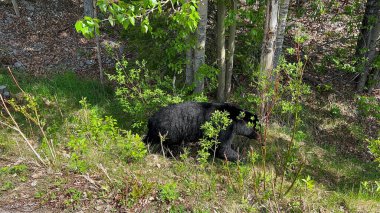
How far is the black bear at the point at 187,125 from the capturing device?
519 centimetres

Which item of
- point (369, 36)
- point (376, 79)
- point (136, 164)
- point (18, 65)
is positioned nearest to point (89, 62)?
point (18, 65)

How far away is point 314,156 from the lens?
658 cm

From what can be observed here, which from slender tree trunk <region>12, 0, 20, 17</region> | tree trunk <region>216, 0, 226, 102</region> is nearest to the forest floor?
slender tree trunk <region>12, 0, 20, 17</region>

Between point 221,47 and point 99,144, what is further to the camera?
point 221,47

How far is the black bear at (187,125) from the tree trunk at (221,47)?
1928 millimetres

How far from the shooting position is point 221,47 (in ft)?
22.3

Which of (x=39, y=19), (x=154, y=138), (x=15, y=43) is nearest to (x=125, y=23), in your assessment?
(x=154, y=138)

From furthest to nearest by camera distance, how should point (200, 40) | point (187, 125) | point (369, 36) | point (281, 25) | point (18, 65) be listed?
1. point (18, 65)
2. point (369, 36)
3. point (200, 40)
4. point (281, 25)
5. point (187, 125)

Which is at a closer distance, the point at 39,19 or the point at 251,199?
the point at 251,199

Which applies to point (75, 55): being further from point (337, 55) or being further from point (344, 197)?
point (344, 197)

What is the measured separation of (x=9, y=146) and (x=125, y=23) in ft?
10.5

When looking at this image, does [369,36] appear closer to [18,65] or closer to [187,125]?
[187,125]

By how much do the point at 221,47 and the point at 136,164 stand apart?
10.9 feet

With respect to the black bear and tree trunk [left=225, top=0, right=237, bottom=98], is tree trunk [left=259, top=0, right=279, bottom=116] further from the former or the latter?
tree trunk [left=225, top=0, right=237, bottom=98]
